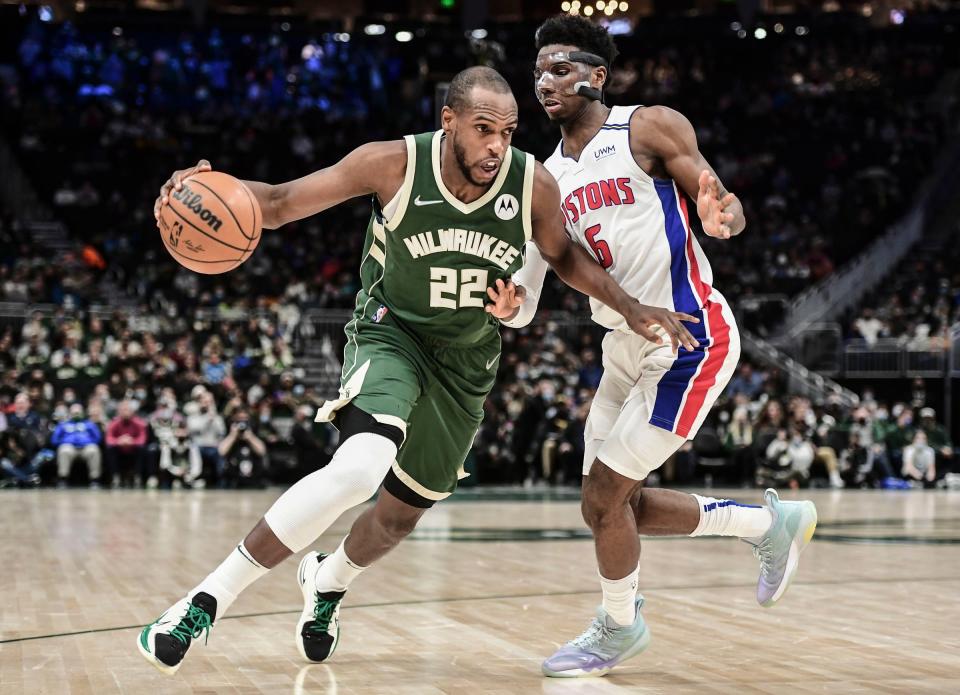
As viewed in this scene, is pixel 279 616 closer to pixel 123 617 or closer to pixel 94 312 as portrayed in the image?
pixel 123 617

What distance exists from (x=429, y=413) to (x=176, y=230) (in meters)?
1.19

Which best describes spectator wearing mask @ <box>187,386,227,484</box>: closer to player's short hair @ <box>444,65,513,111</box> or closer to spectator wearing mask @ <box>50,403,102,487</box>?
spectator wearing mask @ <box>50,403,102,487</box>

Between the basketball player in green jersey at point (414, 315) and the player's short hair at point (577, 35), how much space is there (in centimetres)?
59

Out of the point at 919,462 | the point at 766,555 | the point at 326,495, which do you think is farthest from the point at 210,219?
the point at 919,462

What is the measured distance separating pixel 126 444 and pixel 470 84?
13.3 m

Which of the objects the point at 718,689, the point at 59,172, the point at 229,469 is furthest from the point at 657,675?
the point at 59,172

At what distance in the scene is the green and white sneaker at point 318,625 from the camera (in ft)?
14.8

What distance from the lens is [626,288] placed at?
15.0ft

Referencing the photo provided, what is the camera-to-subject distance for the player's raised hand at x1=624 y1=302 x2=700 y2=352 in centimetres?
430

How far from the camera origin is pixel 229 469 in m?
16.3

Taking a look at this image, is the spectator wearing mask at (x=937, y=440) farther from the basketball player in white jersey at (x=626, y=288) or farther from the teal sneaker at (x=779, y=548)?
the basketball player in white jersey at (x=626, y=288)

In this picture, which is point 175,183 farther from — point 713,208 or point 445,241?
point 713,208

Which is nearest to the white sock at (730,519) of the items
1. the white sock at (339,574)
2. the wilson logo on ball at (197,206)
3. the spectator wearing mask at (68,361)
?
the white sock at (339,574)

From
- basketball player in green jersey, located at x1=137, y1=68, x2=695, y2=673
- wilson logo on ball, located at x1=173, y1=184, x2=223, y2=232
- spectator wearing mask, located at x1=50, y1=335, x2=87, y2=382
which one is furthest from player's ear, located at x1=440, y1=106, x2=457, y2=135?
spectator wearing mask, located at x1=50, y1=335, x2=87, y2=382
